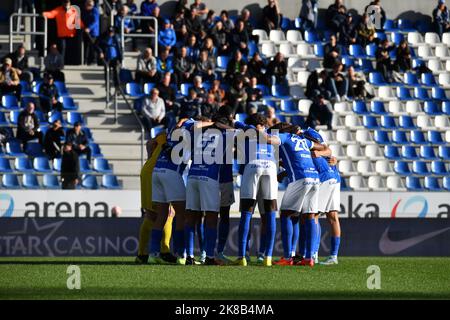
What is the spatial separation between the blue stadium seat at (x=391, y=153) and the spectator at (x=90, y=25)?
26.4 feet

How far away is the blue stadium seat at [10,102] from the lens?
2897 centimetres

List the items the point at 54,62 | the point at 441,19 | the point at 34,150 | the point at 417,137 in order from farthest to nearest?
the point at 441,19, the point at 417,137, the point at 54,62, the point at 34,150

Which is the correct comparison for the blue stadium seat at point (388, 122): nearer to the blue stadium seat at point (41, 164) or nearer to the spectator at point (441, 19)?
the spectator at point (441, 19)

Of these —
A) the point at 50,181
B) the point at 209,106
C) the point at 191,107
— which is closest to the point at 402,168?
the point at 209,106

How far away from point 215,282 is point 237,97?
14812 millimetres

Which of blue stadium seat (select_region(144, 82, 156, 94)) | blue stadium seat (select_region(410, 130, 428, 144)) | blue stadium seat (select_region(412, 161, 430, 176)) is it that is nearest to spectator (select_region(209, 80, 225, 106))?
blue stadium seat (select_region(144, 82, 156, 94))

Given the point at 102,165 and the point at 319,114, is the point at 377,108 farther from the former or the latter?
the point at 102,165

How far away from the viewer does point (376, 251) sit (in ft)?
82.4

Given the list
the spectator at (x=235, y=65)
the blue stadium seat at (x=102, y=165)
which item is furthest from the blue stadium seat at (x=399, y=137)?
the blue stadium seat at (x=102, y=165)

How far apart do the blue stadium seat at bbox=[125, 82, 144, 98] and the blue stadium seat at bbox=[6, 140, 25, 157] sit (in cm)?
378

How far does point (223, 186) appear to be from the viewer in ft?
62.2

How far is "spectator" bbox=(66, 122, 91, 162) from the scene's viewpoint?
27469 mm

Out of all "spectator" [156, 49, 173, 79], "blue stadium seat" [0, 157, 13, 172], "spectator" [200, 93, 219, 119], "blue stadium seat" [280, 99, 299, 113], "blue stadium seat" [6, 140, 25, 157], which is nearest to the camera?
"blue stadium seat" [0, 157, 13, 172]

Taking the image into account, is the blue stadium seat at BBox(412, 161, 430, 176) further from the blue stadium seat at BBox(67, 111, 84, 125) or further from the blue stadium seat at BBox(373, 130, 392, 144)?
the blue stadium seat at BBox(67, 111, 84, 125)
